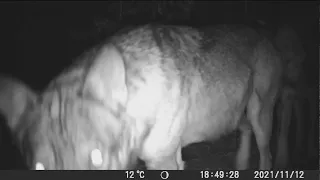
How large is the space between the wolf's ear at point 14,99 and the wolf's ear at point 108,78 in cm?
21

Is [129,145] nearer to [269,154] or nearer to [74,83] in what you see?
[74,83]

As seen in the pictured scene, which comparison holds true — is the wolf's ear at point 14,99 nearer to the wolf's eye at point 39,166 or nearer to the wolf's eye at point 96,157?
the wolf's eye at point 39,166

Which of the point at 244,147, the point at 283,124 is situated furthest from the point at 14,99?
the point at 283,124

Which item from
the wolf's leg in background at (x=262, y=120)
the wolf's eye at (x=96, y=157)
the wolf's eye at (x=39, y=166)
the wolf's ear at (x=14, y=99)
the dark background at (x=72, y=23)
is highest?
the dark background at (x=72, y=23)

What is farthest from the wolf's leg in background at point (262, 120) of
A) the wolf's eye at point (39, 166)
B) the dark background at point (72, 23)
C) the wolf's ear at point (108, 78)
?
the wolf's eye at point (39, 166)

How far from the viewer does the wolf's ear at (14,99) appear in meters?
1.38

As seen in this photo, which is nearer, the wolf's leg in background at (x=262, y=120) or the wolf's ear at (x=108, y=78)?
the wolf's ear at (x=108, y=78)

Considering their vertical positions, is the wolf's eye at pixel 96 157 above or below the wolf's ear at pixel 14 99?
below

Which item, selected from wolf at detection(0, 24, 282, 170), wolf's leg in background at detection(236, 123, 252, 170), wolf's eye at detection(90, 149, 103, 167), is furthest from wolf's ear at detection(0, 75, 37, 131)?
wolf's leg in background at detection(236, 123, 252, 170)

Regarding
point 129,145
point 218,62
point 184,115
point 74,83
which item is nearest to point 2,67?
point 74,83

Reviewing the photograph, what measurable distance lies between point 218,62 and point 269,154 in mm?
382

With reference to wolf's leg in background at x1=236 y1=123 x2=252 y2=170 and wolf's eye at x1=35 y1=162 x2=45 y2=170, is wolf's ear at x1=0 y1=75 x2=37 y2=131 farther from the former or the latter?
wolf's leg in background at x1=236 y1=123 x2=252 y2=170

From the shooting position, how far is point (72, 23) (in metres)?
1.36

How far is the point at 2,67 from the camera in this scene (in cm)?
135
